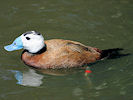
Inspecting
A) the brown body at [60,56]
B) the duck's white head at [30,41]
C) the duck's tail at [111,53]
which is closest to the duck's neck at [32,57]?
the brown body at [60,56]

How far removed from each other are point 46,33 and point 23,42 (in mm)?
1759

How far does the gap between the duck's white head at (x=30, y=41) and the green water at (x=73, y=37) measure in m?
0.54

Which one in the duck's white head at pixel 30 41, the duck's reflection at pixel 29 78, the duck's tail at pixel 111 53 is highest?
→ the duck's white head at pixel 30 41

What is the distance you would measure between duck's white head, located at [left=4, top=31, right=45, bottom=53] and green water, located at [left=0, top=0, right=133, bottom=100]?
0.54 meters

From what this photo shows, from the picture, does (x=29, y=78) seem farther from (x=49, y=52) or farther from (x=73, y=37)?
(x=73, y=37)

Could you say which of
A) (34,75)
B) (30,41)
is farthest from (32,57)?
(34,75)

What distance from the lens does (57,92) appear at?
6961 mm

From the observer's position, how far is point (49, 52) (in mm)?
7941

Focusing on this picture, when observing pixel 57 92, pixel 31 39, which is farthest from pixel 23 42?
pixel 57 92

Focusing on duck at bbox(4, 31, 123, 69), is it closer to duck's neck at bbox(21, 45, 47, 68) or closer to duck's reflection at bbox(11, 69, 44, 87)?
duck's neck at bbox(21, 45, 47, 68)

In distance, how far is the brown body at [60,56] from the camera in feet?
25.7

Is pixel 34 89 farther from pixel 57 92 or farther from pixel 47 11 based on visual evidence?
pixel 47 11

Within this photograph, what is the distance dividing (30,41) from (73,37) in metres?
1.82

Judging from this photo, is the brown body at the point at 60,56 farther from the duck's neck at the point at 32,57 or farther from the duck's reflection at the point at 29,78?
the duck's reflection at the point at 29,78
